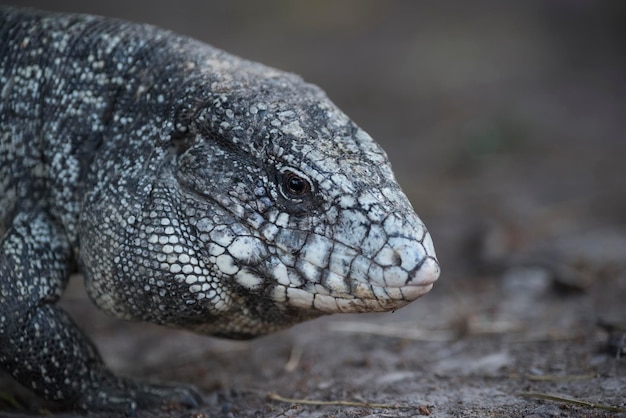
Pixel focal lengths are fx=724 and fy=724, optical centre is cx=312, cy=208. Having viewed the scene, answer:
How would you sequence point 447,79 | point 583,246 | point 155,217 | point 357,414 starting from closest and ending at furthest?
point 155,217 < point 357,414 < point 583,246 < point 447,79

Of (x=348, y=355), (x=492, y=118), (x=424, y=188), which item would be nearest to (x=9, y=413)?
(x=348, y=355)

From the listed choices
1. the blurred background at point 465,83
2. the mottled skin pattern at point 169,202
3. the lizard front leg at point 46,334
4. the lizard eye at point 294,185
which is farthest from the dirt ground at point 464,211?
the lizard eye at point 294,185

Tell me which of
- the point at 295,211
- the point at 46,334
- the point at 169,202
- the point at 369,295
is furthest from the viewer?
the point at 46,334

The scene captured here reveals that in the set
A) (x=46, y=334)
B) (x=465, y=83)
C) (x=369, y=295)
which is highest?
(x=465, y=83)

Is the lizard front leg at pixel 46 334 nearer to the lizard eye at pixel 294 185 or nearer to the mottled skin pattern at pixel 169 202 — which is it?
the mottled skin pattern at pixel 169 202

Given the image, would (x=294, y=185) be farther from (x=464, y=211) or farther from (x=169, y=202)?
(x=464, y=211)

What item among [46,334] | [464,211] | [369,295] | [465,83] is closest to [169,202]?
[46,334]

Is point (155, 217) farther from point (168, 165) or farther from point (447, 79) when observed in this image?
point (447, 79)
